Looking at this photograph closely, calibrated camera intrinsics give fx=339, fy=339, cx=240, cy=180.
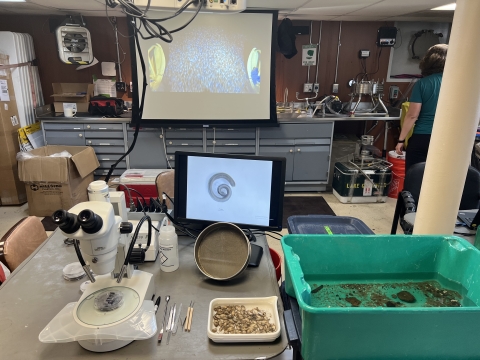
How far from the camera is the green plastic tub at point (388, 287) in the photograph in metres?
0.80

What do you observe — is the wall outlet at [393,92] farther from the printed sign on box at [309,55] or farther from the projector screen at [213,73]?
the projector screen at [213,73]

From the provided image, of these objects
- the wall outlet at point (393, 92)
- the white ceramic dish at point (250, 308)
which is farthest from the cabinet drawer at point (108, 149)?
the wall outlet at point (393, 92)

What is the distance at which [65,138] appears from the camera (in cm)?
382

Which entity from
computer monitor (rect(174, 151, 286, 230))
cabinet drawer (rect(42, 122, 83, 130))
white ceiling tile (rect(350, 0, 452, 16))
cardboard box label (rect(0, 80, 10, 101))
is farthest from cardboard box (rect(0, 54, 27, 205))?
white ceiling tile (rect(350, 0, 452, 16))

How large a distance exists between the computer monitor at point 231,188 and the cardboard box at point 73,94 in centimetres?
320

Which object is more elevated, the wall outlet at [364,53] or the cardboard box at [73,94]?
the wall outlet at [364,53]

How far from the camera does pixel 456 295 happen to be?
1.06 m

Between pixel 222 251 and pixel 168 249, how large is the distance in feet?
Answer: 0.68

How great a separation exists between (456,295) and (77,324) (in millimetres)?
1139

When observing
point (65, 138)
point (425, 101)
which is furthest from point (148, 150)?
point (425, 101)

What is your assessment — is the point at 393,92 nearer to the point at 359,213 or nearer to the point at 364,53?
the point at 364,53

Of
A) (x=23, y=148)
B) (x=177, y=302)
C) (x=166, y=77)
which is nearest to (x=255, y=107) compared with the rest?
(x=166, y=77)

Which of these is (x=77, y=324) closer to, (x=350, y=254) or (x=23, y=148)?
(x=350, y=254)

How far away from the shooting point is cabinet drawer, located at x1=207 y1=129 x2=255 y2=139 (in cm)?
386
